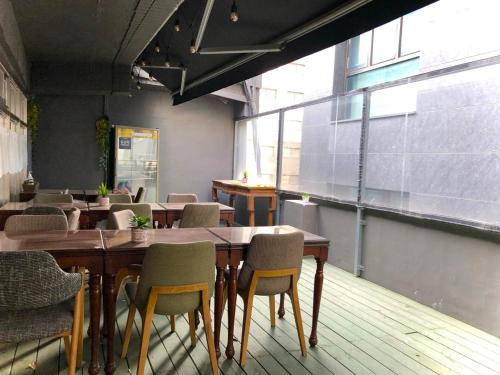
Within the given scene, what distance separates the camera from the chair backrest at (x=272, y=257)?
292 cm

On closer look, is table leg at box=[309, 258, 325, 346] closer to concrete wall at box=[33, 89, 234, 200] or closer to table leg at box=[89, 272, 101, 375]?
table leg at box=[89, 272, 101, 375]

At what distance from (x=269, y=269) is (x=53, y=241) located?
4.79ft

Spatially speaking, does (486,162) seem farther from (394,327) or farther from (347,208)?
(347,208)

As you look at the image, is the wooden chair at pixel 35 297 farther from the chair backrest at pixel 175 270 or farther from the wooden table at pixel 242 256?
the wooden table at pixel 242 256

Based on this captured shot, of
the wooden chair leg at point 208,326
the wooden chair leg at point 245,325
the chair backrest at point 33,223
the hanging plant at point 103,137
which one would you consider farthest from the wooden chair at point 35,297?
the hanging plant at point 103,137

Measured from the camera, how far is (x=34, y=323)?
7.71 feet

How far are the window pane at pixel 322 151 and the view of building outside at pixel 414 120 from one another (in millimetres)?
15

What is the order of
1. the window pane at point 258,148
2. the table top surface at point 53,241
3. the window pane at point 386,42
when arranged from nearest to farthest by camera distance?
the table top surface at point 53,241 < the window pane at point 386,42 < the window pane at point 258,148

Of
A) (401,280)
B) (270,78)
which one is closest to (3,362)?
(401,280)

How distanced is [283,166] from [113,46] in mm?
3331

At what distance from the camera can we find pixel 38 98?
8.36m

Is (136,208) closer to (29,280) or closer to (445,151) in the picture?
(29,280)

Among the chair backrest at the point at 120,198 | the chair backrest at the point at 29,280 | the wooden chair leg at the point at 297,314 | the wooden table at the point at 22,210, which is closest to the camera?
the chair backrest at the point at 29,280

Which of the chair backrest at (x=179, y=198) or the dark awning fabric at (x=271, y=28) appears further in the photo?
the chair backrest at (x=179, y=198)
